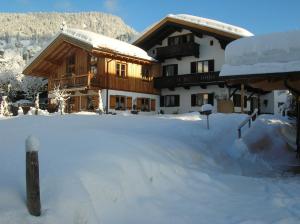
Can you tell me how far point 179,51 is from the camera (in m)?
34.1

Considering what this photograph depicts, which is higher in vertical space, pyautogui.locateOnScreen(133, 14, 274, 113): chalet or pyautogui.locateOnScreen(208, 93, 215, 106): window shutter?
pyautogui.locateOnScreen(133, 14, 274, 113): chalet

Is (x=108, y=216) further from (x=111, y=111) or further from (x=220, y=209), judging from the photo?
(x=111, y=111)

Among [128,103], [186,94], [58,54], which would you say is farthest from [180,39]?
[58,54]

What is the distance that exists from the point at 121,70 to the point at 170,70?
5694 millimetres

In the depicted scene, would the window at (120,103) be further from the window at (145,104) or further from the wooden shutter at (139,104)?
the window at (145,104)

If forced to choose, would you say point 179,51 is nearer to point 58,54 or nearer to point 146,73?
point 146,73

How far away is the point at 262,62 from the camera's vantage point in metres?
11.6

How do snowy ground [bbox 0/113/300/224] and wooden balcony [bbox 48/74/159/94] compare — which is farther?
wooden balcony [bbox 48/74/159/94]

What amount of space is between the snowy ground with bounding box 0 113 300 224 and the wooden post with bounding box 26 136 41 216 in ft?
0.41

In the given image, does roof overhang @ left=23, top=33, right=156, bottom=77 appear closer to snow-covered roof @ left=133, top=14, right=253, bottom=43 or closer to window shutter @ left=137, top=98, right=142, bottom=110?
window shutter @ left=137, top=98, right=142, bottom=110

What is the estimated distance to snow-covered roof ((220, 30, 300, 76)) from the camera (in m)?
11.0

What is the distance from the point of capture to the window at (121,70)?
32156mm

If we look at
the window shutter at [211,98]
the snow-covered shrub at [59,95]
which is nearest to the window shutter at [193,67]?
the window shutter at [211,98]

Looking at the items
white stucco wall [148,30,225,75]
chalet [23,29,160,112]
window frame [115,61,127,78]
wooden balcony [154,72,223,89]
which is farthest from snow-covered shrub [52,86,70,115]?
white stucco wall [148,30,225,75]
